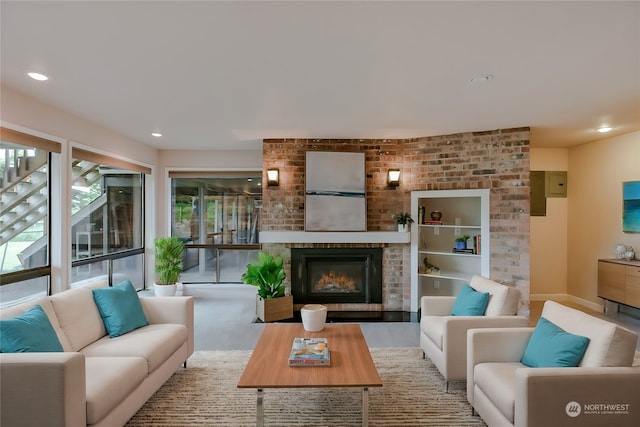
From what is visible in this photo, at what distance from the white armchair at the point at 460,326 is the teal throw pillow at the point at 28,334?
2.63m

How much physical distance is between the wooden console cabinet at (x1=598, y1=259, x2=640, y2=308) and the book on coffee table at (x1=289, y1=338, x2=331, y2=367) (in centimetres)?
425

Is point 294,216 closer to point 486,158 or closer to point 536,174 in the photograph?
point 486,158

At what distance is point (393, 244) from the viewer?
518cm

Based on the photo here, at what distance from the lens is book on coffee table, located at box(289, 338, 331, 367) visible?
7.61 ft

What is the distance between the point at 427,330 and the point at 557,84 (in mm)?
2348

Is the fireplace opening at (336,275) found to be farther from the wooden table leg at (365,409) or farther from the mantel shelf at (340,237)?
the wooden table leg at (365,409)

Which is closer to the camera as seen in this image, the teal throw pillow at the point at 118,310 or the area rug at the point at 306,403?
the area rug at the point at 306,403

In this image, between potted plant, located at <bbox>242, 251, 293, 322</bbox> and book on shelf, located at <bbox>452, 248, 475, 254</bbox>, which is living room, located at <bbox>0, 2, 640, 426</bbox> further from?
potted plant, located at <bbox>242, 251, 293, 322</bbox>

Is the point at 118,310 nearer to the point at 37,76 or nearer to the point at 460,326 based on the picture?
the point at 37,76

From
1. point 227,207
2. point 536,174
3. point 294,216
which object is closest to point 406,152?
point 294,216

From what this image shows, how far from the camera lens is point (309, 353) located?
2.41 metres

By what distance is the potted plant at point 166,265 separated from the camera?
5539 millimetres

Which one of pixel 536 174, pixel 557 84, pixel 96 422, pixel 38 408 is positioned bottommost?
pixel 96 422

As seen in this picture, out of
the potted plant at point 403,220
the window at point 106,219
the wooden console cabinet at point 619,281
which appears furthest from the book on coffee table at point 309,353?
the wooden console cabinet at point 619,281
